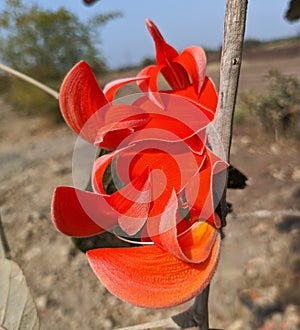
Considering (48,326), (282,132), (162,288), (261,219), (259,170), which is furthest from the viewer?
(282,132)

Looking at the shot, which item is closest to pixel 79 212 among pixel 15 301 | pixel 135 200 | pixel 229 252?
pixel 135 200

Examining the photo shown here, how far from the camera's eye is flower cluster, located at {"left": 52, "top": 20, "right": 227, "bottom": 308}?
0.53 ft

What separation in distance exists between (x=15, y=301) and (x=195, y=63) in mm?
197

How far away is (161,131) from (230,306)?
2.46 feet

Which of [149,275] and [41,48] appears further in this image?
[41,48]

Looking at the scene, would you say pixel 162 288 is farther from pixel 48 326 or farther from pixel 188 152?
pixel 48 326

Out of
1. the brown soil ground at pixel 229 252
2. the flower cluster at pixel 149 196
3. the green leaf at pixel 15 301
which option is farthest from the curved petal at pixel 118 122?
the brown soil ground at pixel 229 252

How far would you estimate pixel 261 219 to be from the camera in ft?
3.64

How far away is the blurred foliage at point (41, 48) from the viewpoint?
8.07 ft

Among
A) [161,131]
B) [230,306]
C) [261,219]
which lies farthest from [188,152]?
[261,219]

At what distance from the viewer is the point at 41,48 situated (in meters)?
2.58

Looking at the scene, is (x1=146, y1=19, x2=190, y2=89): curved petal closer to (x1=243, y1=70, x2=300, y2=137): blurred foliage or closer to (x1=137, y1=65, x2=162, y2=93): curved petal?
(x1=137, y1=65, x2=162, y2=93): curved petal

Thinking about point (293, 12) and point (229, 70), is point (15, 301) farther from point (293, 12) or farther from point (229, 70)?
point (293, 12)

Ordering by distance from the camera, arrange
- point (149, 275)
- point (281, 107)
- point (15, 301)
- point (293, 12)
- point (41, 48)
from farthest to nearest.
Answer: point (41, 48), point (281, 107), point (293, 12), point (15, 301), point (149, 275)
